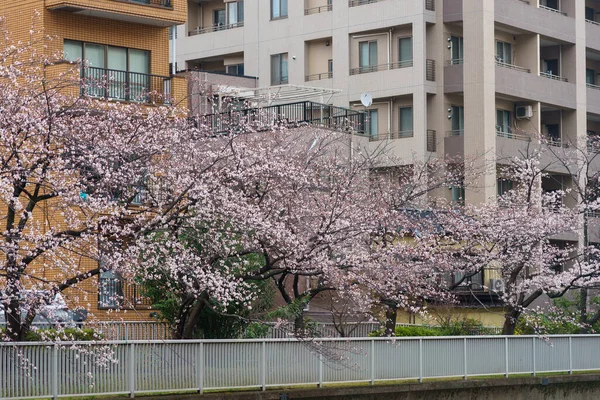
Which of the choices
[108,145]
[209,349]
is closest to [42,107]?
[108,145]

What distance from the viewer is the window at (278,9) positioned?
1909 inches

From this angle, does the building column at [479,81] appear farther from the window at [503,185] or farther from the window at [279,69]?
the window at [279,69]

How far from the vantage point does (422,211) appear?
31.5 meters

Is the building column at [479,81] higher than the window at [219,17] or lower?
lower

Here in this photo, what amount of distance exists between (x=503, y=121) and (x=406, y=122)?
14.7 ft

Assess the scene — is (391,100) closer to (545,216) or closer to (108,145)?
(545,216)

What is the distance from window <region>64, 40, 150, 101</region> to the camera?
3294 centimetres

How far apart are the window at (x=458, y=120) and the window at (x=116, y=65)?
1492cm

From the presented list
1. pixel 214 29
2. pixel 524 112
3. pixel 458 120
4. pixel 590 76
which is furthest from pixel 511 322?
pixel 590 76

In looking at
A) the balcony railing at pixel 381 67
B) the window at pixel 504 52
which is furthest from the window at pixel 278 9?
the window at pixel 504 52

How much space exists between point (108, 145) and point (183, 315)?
4859mm

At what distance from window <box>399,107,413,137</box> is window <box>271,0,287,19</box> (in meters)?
7.34

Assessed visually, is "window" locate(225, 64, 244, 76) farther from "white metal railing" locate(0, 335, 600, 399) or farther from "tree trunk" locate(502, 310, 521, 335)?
"white metal railing" locate(0, 335, 600, 399)

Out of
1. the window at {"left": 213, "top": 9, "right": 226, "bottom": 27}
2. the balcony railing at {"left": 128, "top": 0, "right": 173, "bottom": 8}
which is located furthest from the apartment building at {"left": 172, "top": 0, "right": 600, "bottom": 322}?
the balcony railing at {"left": 128, "top": 0, "right": 173, "bottom": 8}
